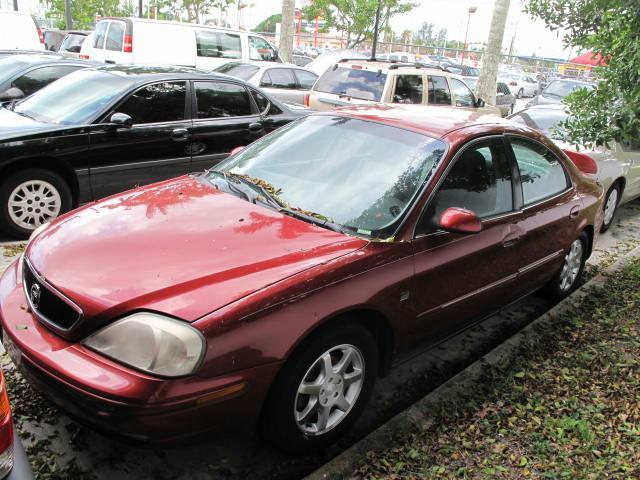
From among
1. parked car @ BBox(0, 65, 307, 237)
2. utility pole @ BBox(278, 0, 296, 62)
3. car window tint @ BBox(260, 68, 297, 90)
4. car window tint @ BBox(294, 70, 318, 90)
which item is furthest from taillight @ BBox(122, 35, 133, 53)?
utility pole @ BBox(278, 0, 296, 62)

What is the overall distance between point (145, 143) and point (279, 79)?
726 centimetres

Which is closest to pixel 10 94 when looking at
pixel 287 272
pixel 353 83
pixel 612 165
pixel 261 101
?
pixel 261 101

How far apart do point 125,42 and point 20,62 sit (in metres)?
4.74

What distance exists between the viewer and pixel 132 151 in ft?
19.5

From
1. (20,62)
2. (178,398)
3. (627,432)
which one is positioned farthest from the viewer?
(20,62)

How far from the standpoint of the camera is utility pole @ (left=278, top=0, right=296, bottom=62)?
2138 cm

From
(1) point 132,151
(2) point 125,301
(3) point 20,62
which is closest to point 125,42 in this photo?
(3) point 20,62

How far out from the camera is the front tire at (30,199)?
5.26 m

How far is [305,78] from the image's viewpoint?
43.7ft

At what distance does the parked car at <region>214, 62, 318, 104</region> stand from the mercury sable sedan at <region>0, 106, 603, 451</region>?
8683 mm

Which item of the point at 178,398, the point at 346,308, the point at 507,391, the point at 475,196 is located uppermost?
the point at 475,196

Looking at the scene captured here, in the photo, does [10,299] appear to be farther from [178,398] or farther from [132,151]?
[132,151]

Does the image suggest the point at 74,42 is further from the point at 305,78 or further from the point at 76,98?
the point at 76,98

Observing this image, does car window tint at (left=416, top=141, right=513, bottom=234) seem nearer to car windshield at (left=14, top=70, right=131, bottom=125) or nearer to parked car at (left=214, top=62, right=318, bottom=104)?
car windshield at (left=14, top=70, right=131, bottom=125)
